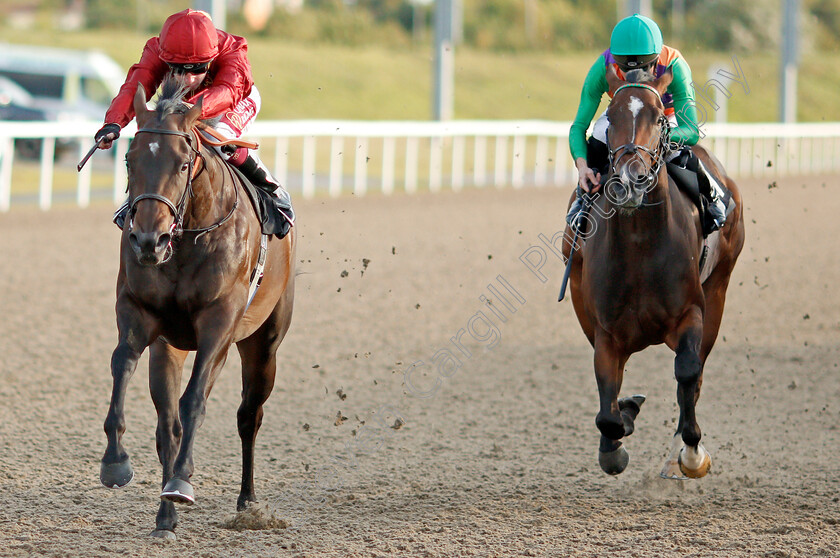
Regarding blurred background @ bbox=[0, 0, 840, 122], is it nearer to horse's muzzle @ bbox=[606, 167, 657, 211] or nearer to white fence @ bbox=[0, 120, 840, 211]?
white fence @ bbox=[0, 120, 840, 211]

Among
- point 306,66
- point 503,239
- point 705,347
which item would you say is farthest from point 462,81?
point 705,347

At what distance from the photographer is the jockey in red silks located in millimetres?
4551

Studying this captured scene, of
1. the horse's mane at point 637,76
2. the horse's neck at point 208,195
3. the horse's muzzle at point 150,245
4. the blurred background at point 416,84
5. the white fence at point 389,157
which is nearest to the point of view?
the horse's muzzle at point 150,245

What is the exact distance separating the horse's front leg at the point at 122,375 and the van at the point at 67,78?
64.6 feet

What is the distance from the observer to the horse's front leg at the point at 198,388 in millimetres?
4125

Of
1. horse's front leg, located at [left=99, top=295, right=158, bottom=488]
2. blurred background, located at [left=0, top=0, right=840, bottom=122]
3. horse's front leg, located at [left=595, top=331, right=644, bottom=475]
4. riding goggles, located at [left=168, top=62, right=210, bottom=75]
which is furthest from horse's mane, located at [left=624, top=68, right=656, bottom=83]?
blurred background, located at [left=0, top=0, right=840, bottom=122]

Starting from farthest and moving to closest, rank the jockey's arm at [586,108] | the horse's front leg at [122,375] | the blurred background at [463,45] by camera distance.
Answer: the blurred background at [463,45] < the jockey's arm at [586,108] < the horse's front leg at [122,375]

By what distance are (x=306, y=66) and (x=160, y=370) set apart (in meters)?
38.1

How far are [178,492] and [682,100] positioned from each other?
2.90 m

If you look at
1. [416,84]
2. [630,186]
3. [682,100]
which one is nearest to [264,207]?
[630,186]

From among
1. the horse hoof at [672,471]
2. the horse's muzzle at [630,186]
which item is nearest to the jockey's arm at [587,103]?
the horse's muzzle at [630,186]

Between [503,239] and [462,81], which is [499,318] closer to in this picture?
[503,239]

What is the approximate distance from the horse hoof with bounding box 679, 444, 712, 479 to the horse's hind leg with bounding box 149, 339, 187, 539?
224 centimetres

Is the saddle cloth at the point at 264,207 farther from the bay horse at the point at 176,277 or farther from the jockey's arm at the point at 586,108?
the jockey's arm at the point at 586,108
